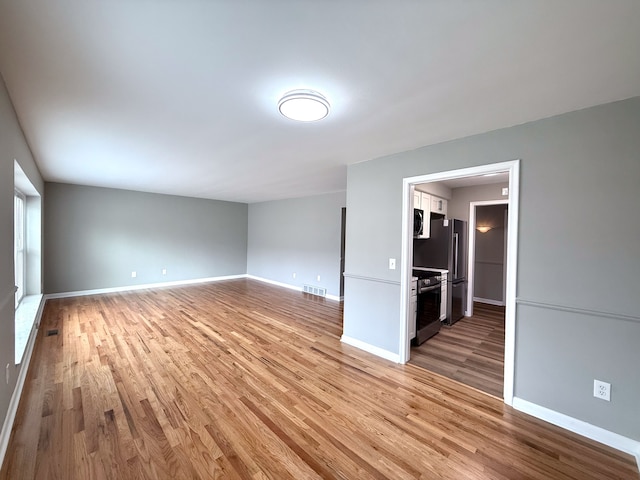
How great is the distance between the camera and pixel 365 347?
3.33 meters

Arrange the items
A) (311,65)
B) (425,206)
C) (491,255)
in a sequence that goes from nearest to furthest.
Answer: (311,65) → (425,206) → (491,255)

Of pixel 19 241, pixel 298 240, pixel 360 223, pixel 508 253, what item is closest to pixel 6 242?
pixel 19 241

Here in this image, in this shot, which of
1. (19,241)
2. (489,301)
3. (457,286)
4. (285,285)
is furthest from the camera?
(285,285)

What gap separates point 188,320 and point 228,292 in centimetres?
211

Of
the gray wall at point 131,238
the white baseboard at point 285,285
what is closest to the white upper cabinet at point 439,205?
the white baseboard at point 285,285

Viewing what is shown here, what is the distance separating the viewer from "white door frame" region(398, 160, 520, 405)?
225cm

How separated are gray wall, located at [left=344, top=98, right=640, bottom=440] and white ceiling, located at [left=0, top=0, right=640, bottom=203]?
224 millimetres

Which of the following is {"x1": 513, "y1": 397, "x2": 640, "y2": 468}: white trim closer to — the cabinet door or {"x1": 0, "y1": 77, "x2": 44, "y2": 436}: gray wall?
the cabinet door

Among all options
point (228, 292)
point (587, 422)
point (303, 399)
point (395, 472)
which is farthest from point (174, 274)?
point (587, 422)

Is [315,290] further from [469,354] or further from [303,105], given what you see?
[303,105]

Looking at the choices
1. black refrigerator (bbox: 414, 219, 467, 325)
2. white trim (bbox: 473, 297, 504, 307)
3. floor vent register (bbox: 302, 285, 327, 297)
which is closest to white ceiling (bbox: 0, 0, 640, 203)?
black refrigerator (bbox: 414, 219, 467, 325)

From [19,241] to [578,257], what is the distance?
6625 mm

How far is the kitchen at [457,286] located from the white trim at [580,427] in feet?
0.82

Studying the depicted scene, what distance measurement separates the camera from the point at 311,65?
1.50 m
